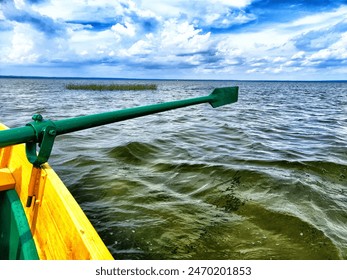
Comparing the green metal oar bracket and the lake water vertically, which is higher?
the green metal oar bracket

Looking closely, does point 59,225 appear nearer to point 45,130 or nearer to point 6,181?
point 45,130

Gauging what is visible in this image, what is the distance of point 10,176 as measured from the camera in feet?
11.9

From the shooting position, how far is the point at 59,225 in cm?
226

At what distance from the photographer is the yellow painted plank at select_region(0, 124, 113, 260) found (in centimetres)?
186

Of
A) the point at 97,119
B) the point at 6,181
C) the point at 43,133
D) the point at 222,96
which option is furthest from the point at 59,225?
the point at 222,96

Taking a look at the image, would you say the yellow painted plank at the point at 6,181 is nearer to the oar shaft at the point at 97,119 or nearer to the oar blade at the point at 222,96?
the oar shaft at the point at 97,119

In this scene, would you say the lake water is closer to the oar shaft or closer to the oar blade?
the oar blade

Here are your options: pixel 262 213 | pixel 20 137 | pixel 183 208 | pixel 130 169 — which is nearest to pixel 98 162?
pixel 130 169

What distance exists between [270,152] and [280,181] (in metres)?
2.55

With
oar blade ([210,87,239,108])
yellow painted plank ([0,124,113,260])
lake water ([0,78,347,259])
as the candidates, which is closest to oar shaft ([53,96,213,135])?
yellow painted plank ([0,124,113,260])

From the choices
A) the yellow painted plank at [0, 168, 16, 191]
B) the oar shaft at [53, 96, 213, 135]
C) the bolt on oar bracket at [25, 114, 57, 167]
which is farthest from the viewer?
the yellow painted plank at [0, 168, 16, 191]

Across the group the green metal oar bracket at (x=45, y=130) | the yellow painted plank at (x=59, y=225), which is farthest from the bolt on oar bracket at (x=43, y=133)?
the yellow painted plank at (x=59, y=225)

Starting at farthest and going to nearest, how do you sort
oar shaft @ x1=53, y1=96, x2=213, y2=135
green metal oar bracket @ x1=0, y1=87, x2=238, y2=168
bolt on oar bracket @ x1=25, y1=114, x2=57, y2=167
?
oar shaft @ x1=53, y1=96, x2=213, y2=135, bolt on oar bracket @ x1=25, y1=114, x2=57, y2=167, green metal oar bracket @ x1=0, y1=87, x2=238, y2=168

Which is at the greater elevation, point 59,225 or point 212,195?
point 59,225
